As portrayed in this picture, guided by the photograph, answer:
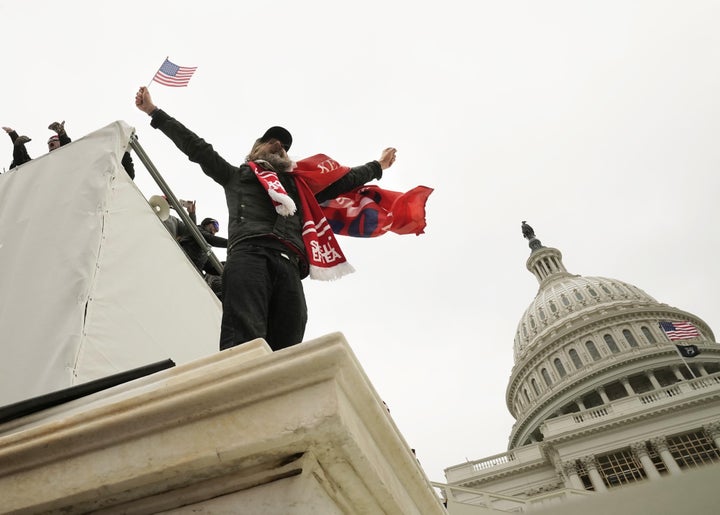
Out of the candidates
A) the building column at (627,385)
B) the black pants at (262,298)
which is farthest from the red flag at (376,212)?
the building column at (627,385)

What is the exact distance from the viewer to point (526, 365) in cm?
5469

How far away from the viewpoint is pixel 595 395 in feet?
154

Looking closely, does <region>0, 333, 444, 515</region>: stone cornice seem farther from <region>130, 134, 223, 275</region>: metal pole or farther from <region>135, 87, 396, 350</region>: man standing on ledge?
<region>130, 134, 223, 275</region>: metal pole

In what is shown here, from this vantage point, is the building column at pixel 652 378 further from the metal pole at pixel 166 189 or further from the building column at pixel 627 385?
the metal pole at pixel 166 189

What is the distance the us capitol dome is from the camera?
4616 cm

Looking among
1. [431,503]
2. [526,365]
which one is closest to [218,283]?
[431,503]

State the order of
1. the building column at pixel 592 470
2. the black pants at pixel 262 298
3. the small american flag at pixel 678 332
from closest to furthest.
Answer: the black pants at pixel 262 298
the small american flag at pixel 678 332
the building column at pixel 592 470

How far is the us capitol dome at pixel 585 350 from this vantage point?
151 ft

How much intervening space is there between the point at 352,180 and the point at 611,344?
52.8 m

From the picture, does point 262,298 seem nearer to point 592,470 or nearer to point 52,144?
point 52,144

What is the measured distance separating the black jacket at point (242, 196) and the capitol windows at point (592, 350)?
51558 millimetres

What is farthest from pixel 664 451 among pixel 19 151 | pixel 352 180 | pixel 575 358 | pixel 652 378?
pixel 19 151

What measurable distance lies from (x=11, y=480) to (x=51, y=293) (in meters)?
1.62

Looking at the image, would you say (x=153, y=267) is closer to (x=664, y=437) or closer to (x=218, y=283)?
(x=218, y=283)
